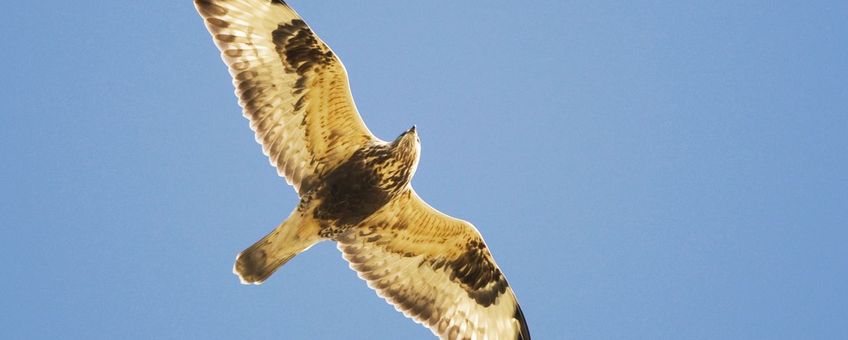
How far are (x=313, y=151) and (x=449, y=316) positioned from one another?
267cm

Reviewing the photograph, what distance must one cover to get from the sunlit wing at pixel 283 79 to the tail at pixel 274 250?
744mm

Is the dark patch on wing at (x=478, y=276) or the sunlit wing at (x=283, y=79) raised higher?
the sunlit wing at (x=283, y=79)

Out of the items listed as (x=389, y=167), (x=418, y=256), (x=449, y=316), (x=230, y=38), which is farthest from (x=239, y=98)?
(x=449, y=316)

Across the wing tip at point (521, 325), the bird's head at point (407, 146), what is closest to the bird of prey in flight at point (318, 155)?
the bird's head at point (407, 146)

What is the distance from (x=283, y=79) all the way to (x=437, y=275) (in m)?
3.08

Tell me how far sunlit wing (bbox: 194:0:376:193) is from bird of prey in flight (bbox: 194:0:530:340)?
0.04 feet

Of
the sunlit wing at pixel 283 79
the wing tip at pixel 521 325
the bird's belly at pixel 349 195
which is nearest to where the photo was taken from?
the sunlit wing at pixel 283 79

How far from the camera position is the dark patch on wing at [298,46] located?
11.4 meters

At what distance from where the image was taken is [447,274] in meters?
12.6

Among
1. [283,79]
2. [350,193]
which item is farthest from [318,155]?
[283,79]

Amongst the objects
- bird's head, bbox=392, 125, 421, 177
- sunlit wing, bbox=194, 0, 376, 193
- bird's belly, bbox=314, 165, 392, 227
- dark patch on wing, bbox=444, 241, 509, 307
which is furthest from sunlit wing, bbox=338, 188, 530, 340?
sunlit wing, bbox=194, 0, 376, 193

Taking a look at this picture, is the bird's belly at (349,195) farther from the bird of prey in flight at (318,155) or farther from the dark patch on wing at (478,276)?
the dark patch on wing at (478,276)

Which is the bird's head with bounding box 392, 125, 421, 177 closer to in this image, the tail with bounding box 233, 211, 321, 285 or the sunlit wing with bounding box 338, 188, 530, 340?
the sunlit wing with bounding box 338, 188, 530, 340

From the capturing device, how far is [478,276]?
41.5ft
